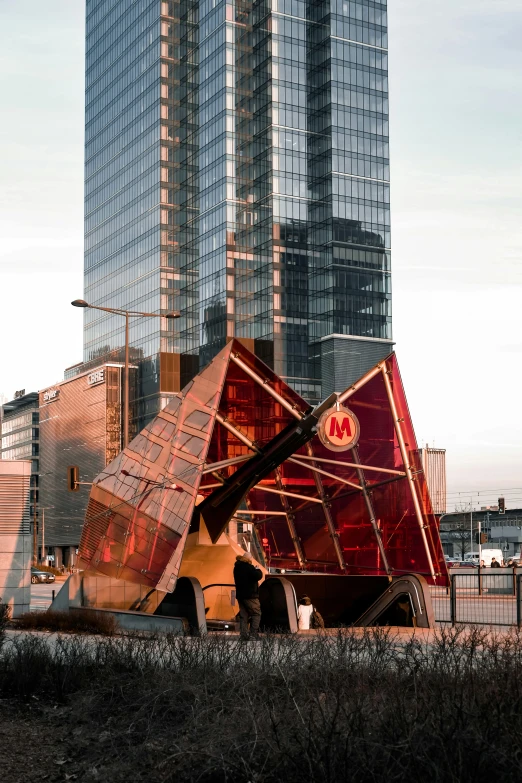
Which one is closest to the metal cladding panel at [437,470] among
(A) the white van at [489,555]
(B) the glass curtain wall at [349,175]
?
(B) the glass curtain wall at [349,175]

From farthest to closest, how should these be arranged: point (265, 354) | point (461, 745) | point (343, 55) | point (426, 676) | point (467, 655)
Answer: point (343, 55) → point (265, 354) → point (467, 655) → point (426, 676) → point (461, 745)

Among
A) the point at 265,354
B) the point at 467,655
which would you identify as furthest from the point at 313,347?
the point at 467,655

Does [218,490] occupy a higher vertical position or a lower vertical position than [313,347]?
lower

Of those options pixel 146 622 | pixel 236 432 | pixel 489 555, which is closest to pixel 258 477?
pixel 236 432

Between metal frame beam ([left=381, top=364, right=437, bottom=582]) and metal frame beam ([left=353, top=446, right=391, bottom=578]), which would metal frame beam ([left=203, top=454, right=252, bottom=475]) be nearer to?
metal frame beam ([left=353, top=446, right=391, bottom=578])

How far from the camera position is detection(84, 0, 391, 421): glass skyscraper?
126500mm

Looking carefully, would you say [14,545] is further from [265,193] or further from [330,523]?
[265,193]

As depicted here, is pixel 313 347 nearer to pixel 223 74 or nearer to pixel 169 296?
pixel 169 296

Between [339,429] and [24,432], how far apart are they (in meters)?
156

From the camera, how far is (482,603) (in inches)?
1152

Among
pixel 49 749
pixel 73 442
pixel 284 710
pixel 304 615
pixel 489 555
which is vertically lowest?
pixel 489 555

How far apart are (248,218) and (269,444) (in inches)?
A: 4125

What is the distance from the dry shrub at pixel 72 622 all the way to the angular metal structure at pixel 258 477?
4.01ft

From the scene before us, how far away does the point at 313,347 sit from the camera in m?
127
